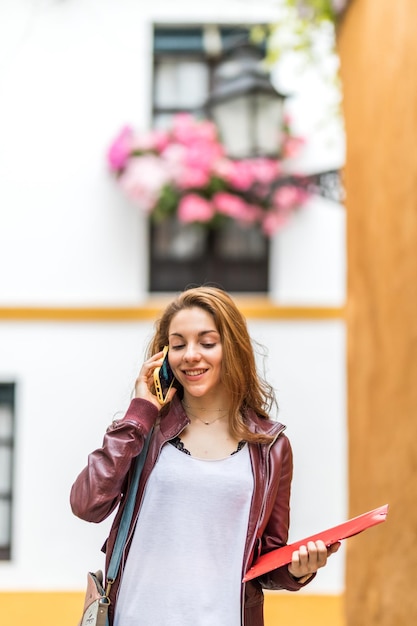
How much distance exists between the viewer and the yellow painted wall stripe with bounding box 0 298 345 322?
27.8 ft

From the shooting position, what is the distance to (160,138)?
867cm

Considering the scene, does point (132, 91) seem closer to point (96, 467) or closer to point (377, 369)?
point (377, 369)

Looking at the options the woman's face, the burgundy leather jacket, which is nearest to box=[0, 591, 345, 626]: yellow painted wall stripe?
the burgundy leather jacket

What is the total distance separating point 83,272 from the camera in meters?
8.70

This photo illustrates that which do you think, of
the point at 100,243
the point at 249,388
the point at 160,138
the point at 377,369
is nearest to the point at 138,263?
the point at 100,243

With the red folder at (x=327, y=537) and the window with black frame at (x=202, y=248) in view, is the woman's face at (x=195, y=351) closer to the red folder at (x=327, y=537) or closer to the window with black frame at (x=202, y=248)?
the red folder at (x=327, y=537)

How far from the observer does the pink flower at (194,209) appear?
27.5ft

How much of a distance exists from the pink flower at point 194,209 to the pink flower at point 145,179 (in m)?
0.22

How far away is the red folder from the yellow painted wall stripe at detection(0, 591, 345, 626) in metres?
4.98

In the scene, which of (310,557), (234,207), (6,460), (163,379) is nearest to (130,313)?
(234,207)

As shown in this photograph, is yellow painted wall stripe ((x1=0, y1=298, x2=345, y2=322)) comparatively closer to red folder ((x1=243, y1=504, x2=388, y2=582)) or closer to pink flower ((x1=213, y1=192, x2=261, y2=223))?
pink flower ((x1=213, y1=192, x2=261, y2=223))

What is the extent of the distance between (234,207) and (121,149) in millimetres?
1023

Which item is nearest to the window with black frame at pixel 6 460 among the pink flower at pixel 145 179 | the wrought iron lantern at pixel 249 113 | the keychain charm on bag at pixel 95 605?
the pink flower at pixel 145 179

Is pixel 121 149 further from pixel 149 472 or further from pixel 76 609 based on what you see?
pixel 149 472
